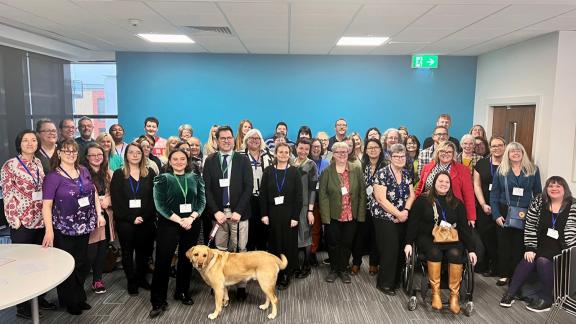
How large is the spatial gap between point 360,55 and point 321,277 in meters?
4.33

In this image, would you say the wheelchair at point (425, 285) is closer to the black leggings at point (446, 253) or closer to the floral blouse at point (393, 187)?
the black leggings at point (446, 253)

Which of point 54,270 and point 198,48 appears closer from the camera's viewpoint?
point 54,270

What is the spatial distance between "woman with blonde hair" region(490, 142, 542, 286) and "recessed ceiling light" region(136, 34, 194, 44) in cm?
444

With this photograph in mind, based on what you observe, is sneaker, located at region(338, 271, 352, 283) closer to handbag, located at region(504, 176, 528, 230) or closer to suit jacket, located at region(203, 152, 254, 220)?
suit jacket, located at region(203, 152, 254, 220)

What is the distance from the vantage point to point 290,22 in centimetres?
428

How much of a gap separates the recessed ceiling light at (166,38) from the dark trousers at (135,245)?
3077mm

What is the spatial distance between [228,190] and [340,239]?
1.31 m

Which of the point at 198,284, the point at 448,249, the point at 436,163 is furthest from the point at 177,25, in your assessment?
the point at 448,249

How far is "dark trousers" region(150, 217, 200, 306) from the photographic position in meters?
3.08

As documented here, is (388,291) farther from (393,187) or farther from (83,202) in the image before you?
(83,202)

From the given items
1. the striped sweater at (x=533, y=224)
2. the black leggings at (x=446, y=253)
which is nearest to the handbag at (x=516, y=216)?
the striped sweater at (x=533, y=224)

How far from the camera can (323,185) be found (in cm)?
376

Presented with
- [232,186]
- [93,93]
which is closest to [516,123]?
[232,186]

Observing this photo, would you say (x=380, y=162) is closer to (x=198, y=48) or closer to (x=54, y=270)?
(x=54, y=270)
